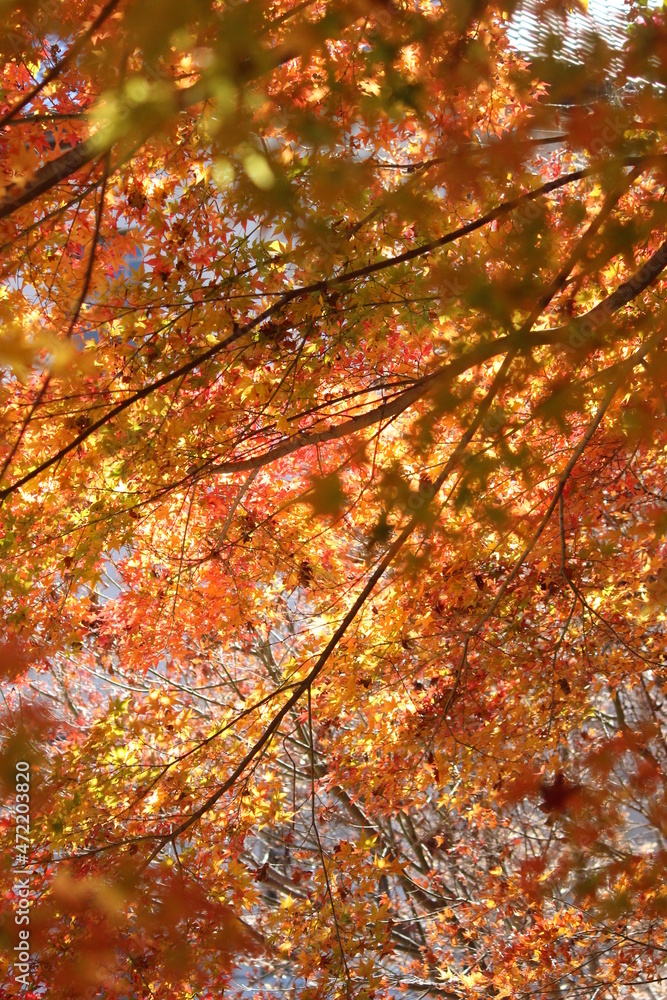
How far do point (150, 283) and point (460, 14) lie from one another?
54.8 inches

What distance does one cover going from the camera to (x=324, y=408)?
3309mm

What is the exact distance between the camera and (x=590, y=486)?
3225 millimetres

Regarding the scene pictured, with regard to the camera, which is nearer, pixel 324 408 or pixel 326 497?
pixel 326 497

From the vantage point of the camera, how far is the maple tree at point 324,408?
1.79 meters

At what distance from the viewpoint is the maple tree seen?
179cm

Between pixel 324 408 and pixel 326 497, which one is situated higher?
pixel 324 408

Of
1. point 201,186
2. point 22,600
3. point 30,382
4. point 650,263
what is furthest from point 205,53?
point 22,600

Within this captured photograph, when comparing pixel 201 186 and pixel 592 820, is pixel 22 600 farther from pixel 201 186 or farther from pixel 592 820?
pixel 592 820

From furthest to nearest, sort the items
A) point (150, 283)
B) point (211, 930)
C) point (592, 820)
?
point (150, 283) < point (211, 930) < point (592, 820)

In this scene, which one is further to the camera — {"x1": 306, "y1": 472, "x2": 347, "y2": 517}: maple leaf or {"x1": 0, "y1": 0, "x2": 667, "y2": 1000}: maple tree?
{"x1": 0, "y1": 0, "x2": 667, "y2": 1000}: maple tree

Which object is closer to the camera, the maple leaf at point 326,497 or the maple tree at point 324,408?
the maple leaf at point 326,497

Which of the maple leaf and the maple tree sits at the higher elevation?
the maple tree

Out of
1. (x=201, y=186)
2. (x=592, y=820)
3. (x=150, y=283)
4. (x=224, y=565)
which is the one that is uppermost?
(x=201, y=186)

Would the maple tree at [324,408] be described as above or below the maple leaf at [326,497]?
above
